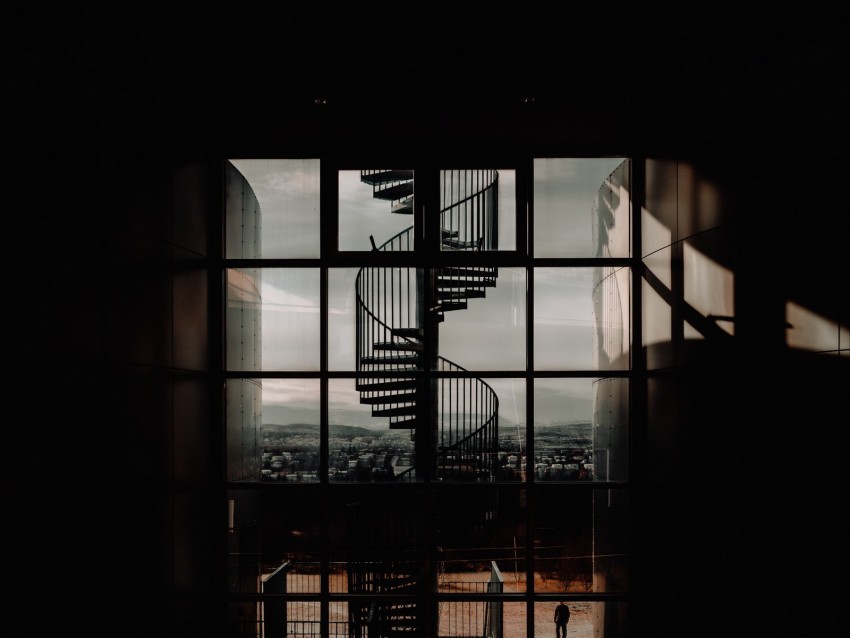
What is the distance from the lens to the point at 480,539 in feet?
19.2

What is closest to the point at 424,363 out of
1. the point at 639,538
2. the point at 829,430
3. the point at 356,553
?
the point at 356,553

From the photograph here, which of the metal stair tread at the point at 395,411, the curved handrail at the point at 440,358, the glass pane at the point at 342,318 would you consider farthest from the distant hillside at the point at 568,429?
the glass pane at the point at 342,318

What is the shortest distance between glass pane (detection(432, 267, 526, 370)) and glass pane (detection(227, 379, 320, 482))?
1.15 m

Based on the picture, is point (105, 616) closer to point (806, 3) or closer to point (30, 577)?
point (30, 577)

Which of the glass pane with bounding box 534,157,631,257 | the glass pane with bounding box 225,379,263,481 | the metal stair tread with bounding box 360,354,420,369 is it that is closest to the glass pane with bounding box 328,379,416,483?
the metal stair tread with bounding box 360,354,420,369

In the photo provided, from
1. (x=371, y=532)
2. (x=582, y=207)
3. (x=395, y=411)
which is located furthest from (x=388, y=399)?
(x=582, y=207)

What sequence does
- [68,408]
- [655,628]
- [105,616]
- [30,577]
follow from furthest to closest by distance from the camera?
[655,628] < [105,616] < [68,408] < [30,577]

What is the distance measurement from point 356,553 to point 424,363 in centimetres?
160

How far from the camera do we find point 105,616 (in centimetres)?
414

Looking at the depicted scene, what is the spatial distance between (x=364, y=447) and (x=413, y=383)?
0.64 m

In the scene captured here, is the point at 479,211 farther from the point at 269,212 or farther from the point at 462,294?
the point at 269,212

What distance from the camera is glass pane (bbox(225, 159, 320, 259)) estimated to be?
5980 millimetres

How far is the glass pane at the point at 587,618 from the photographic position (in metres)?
5.77

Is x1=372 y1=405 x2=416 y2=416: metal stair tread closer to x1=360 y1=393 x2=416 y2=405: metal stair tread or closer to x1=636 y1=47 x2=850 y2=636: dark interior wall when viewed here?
x1=360 y1=393 x2=416 y2=405: metal stair tread
